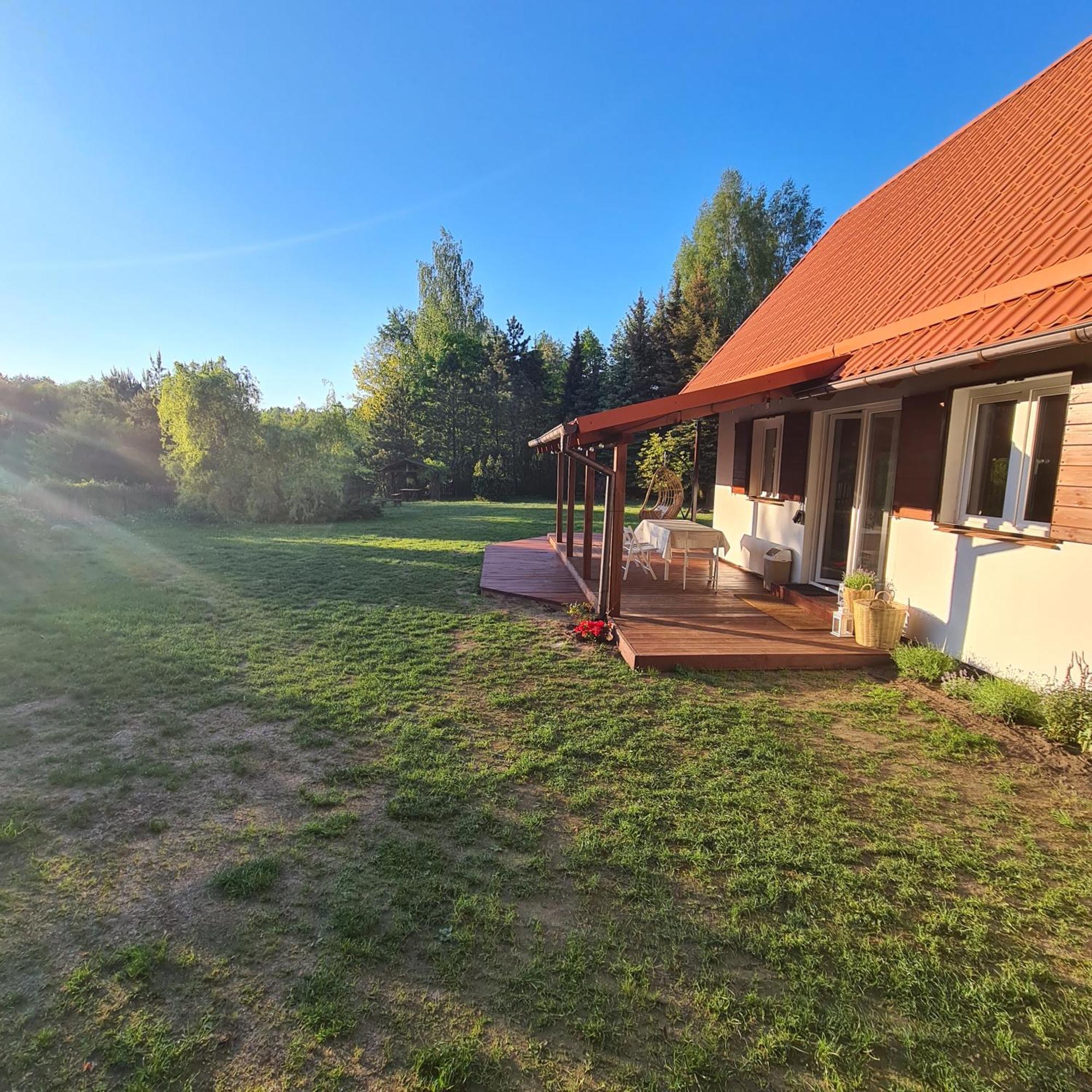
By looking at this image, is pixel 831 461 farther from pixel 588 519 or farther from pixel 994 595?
pixel 588 519

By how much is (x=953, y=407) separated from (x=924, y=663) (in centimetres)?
211

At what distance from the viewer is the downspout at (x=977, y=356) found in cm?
296

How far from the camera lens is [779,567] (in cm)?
698

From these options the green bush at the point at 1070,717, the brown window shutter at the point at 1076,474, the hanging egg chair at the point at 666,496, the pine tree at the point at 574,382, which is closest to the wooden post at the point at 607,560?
the brown window shutter at the point at 1076,474

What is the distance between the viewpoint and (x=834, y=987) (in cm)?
181

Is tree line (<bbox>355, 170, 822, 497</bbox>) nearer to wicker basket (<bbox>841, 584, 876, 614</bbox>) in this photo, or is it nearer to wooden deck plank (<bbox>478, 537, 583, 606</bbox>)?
wooden deck plank (<bbox>478, 537, 583, 606</bbox>)

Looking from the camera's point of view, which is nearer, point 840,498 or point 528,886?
point 528,886

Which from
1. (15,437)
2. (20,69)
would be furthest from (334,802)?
(15,437)

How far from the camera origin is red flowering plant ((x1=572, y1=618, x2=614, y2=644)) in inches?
217

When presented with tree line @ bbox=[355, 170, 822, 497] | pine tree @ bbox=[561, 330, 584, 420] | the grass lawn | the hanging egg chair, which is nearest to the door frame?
the grass lawn

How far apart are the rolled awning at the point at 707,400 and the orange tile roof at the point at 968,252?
209mm

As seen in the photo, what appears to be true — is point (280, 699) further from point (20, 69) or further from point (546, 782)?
point (20, 69)

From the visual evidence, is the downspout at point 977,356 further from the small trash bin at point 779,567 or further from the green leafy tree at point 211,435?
the green leafy tree at point 211,435

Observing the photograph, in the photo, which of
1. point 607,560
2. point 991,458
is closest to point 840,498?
point 991,458
